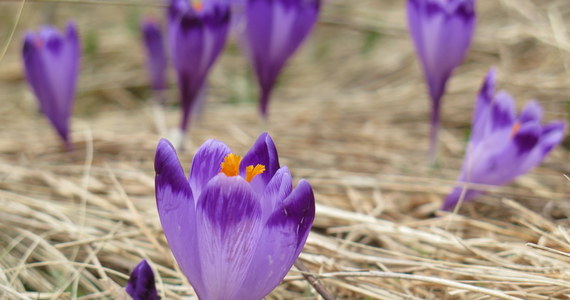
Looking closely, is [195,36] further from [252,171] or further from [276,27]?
[252,171]

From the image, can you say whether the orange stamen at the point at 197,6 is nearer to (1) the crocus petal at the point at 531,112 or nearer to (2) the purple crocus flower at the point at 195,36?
(2) the purple crocus flower at the point at 195,36

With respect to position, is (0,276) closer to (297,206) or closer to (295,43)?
(297,206)

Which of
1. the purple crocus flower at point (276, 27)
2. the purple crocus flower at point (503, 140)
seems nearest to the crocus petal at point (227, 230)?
the purple crocus flower at point (503, 140)

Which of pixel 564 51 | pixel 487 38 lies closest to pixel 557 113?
A: pixel 564 51

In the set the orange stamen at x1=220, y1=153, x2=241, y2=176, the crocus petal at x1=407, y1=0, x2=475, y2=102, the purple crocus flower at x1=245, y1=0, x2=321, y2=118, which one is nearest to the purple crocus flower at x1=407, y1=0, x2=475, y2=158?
the crocus petal at x1=407, y1=0, x2=475, y2=102

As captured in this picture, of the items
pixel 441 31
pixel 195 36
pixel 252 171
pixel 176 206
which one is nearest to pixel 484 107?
pixel 441 31
